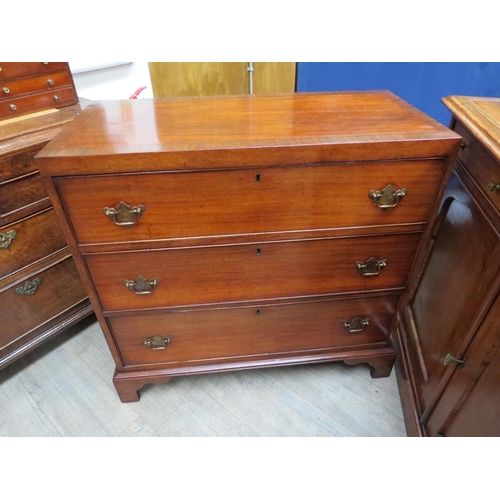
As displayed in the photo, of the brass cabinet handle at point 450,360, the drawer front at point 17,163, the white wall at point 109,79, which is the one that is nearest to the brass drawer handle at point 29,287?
the drawer front at point 17,163

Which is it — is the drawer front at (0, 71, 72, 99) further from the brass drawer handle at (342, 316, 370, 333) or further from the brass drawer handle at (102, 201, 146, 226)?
the brass drawer handle at (342, 316, 370, 333)

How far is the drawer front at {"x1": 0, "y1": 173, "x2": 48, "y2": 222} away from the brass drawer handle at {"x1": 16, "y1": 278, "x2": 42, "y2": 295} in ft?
0.84

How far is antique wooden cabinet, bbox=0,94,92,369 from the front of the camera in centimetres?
104

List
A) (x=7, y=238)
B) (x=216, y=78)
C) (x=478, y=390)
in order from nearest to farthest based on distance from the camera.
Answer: (x=478, y=390), (x=7, y=238), (x=216, y=78)

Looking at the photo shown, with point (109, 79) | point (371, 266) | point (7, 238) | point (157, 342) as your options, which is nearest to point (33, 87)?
point (7, 238)

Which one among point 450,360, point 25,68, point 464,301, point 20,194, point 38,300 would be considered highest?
point 25,68

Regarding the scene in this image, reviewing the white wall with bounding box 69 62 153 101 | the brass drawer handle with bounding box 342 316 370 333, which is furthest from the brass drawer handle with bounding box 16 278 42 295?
the brass drawer handle with bounding box 342 316 370 333

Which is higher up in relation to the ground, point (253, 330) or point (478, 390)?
point (478, 390)

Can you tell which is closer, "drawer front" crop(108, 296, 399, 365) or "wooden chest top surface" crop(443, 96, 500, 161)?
"wooden chest top surface" crop(443, 96, 500, 161)

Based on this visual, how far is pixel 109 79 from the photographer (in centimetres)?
170

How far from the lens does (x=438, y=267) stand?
104 cm

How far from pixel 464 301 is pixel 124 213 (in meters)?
0.82

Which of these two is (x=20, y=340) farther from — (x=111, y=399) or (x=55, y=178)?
(x=55, y=178)

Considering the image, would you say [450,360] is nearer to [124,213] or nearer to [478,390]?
[478,390]
